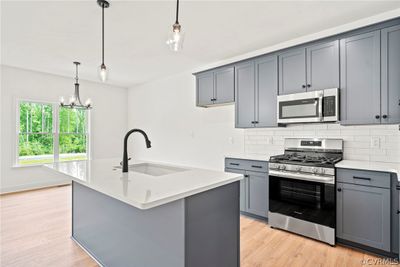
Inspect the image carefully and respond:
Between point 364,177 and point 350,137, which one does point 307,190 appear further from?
point 350,137

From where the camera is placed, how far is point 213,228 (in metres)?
1.57

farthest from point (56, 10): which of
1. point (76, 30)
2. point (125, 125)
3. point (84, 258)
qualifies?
point (125, 125)

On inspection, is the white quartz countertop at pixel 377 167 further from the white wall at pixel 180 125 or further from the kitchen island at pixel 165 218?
the white wall at pixel 180 125

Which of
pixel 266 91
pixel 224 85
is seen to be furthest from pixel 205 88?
pixel 266 91

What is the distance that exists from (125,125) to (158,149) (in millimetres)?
1641

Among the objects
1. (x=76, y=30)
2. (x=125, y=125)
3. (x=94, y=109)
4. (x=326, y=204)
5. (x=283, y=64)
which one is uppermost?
(x=76, y=30)

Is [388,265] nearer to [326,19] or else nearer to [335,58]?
[335,58]

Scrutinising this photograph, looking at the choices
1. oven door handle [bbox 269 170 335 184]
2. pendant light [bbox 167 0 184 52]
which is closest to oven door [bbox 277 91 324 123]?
oven door handle [bbox 269 170 335 184]

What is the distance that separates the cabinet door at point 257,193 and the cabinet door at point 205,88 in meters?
1.47

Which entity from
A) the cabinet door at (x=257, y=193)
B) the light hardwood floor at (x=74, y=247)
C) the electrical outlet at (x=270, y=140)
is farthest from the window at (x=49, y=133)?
the electrical outlet at (x=270, y=140)

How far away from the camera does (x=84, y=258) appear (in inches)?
86.5

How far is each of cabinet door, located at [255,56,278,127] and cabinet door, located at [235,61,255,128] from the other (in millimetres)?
82

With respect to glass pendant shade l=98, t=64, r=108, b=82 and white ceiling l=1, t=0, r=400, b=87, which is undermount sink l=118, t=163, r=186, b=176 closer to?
glass pendant shade l=98, t=64, r=108, b=82

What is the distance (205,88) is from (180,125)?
123cm
